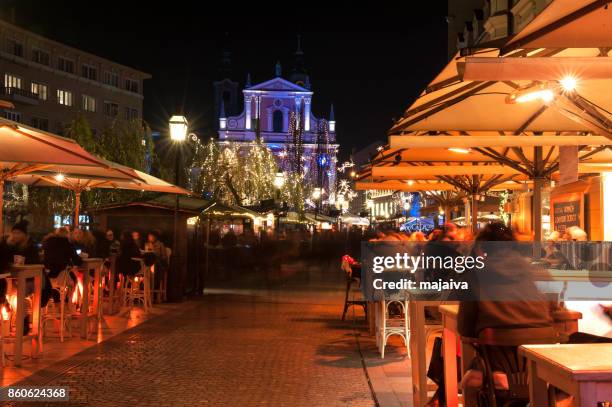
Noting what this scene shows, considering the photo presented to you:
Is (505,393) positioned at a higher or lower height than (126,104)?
lower

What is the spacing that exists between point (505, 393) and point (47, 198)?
51.1 m

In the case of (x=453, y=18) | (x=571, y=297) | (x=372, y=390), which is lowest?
(x=372, y=390)

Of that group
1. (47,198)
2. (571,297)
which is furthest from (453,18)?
(571,297)

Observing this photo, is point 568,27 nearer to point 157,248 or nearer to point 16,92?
point 157,248

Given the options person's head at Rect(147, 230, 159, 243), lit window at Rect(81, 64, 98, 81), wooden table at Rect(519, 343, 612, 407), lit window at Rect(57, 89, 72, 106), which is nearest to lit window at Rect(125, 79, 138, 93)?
lit window at Rect(81, 64, 98, 81)

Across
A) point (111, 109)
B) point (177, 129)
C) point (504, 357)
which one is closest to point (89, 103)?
point (111, 109)

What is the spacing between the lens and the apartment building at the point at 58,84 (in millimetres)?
68062

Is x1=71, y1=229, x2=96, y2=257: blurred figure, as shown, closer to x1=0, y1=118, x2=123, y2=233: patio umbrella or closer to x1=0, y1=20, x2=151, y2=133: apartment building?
x1=0, y1=118, x2=123, y2=233: patio umbrella

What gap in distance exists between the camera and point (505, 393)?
16.6 feet

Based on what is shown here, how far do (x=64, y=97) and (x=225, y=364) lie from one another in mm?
70714

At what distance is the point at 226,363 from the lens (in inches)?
Answer: 390

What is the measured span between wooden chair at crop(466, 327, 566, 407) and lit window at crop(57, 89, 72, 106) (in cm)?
→ 7448

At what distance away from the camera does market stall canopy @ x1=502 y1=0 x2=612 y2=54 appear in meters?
4.53

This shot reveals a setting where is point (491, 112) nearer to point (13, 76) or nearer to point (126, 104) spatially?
point (13, 76)
